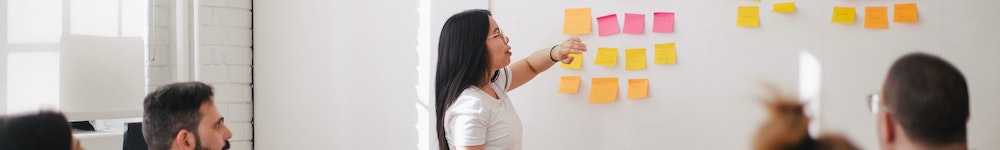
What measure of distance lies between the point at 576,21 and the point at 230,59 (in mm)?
1495

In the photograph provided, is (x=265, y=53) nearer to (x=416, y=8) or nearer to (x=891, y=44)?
(x=416, y=8)

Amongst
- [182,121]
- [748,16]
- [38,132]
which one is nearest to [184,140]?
[182,121]

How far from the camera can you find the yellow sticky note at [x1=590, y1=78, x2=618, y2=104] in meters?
2.66

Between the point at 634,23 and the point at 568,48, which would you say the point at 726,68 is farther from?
the point at 568,48

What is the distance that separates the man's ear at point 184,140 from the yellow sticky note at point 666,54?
121 centimetres

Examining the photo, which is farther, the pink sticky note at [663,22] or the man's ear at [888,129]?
the pink sticky note at [663,22]

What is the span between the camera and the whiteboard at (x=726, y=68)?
2.09m

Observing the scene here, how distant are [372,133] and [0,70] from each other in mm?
1258

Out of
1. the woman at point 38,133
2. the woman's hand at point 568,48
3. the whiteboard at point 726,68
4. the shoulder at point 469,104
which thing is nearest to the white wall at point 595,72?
the whiteboard at point 726,68

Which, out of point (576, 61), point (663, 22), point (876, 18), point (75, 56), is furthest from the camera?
point (75, 56)

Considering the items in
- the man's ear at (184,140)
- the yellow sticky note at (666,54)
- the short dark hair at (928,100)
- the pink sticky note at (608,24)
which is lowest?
the man's ear at (184,140)

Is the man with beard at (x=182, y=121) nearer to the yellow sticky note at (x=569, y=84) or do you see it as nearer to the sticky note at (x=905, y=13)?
the yellow sticky note at (x=569, y=84)

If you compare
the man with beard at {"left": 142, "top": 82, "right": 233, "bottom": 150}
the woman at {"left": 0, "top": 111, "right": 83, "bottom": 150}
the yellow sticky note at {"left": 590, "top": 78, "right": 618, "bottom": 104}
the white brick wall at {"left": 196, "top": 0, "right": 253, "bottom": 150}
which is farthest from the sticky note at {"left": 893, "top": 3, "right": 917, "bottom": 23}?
the white brick wall at {"left": 196, "top": 0, "right": 253, "bottom": 150}

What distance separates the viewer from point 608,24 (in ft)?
8.70
